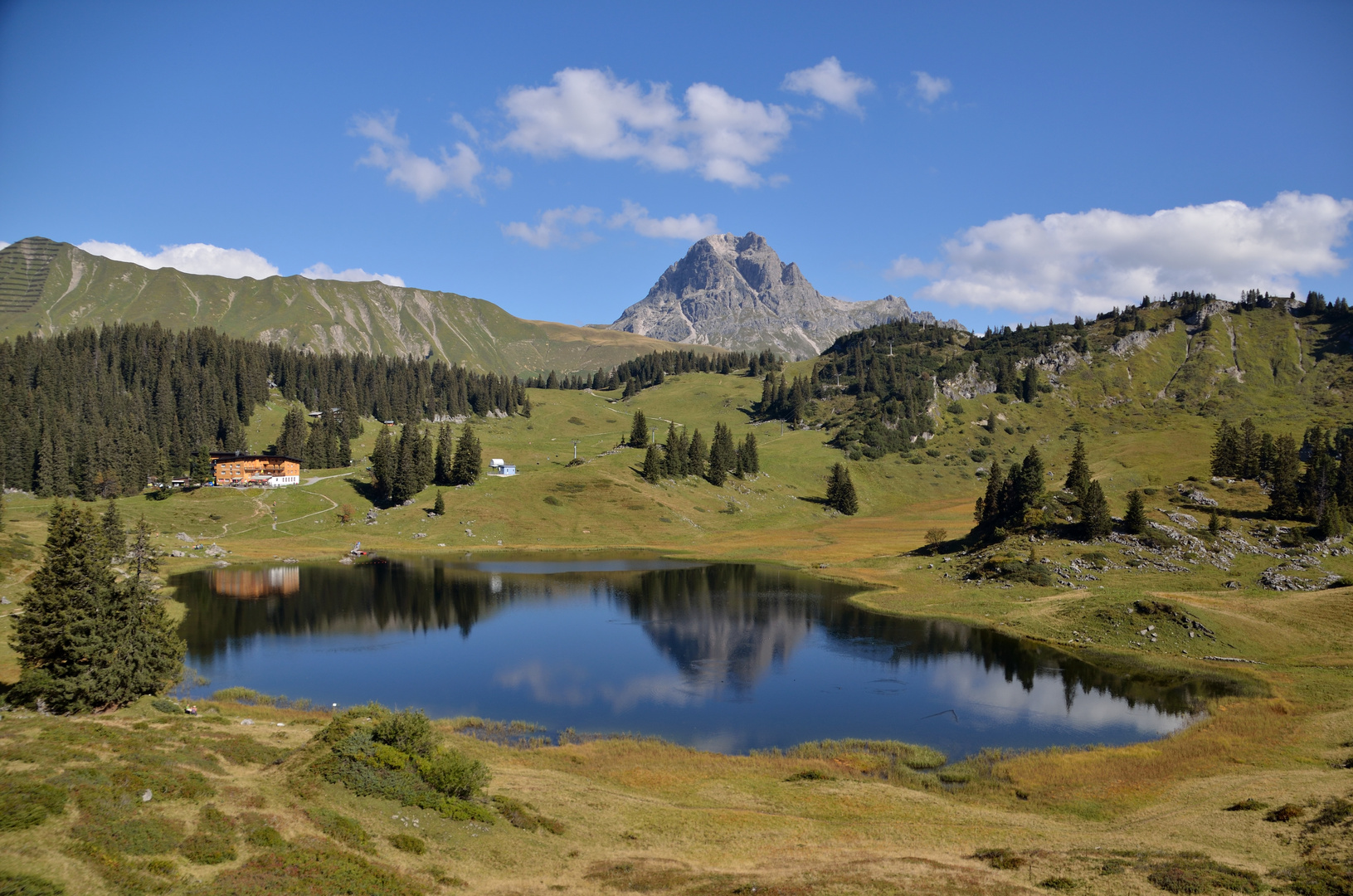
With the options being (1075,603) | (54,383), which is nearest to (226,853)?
(1075,603)

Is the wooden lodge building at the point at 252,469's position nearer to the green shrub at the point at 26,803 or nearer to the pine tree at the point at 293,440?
the pine tree at the point at 293,440

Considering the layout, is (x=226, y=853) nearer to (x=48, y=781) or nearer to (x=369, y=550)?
(x=48, y=781)

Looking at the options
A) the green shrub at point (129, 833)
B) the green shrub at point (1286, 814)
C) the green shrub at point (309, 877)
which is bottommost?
the green shrub at point (1286, 814)

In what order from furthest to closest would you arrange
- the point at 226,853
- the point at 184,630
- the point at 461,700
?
the point at 184,630, the point at 461,700, the point at 226,853

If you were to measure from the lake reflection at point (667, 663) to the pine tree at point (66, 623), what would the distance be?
16.2 m

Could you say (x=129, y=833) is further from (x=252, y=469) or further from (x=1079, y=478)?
(x=252, y=469)

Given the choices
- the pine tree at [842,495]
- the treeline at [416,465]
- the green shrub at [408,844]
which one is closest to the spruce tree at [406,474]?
the treeline at [416,465]

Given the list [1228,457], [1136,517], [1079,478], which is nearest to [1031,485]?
[1079,478]

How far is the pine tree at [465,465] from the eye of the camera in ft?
543

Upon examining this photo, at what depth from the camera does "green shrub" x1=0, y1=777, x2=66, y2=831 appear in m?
21.4

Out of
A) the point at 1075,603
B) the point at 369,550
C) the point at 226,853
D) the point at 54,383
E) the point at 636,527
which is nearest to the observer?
the point at 226,853

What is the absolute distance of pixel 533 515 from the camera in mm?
155250

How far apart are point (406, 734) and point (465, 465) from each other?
13545 cm

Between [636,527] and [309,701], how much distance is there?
102 m
